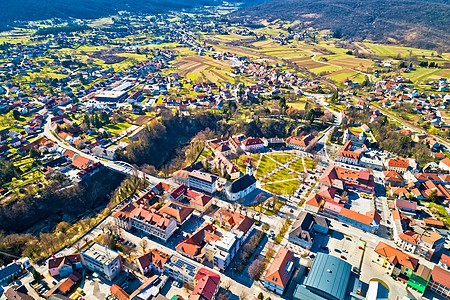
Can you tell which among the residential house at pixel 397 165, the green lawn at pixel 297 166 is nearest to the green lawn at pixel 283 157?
the green lawn at pixel 297 166

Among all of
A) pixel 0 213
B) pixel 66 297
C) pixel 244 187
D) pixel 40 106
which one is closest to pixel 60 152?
pixel 0 213

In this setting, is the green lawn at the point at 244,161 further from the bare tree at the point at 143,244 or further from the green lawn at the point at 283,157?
the bare tree at the point at 143,244

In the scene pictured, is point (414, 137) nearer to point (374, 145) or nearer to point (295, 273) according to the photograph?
point (374, 145)

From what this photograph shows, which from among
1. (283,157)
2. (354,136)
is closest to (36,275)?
(283,157)

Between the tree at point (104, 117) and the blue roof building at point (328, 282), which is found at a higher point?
the tree at point (104, 117)

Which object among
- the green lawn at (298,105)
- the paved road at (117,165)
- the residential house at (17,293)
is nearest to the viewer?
the residential house at (17,293)
